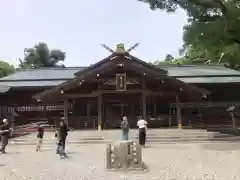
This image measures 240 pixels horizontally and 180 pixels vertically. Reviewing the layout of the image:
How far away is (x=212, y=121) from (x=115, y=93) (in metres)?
8.48

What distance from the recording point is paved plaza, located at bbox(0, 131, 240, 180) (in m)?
10.9

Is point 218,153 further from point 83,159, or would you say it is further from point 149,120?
point 149,120

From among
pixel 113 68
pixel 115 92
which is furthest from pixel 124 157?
pixel 115 92

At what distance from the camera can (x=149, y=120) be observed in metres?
30.1

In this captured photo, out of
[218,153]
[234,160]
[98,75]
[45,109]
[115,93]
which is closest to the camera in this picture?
[234,160]

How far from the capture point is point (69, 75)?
3797 cm

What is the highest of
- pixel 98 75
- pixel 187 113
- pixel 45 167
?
pixel 98 75

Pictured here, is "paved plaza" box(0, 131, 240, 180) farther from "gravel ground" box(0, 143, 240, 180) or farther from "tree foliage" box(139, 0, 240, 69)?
"tree foliage" box(139, 0, 240, 69)

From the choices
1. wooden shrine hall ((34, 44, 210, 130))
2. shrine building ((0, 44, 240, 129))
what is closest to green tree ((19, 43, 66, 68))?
shrine building ((0, 44, 240, 129))

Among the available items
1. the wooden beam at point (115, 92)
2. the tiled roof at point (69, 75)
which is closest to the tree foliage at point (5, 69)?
the tiled roof at point (69, 75)

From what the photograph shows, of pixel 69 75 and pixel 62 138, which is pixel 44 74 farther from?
pixel 62 138

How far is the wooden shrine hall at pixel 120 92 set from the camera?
1083 inches

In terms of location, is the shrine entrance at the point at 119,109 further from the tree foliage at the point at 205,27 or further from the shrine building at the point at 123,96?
the tree foliage at the point at 205,27

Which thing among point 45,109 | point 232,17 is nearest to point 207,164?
point 232,17
